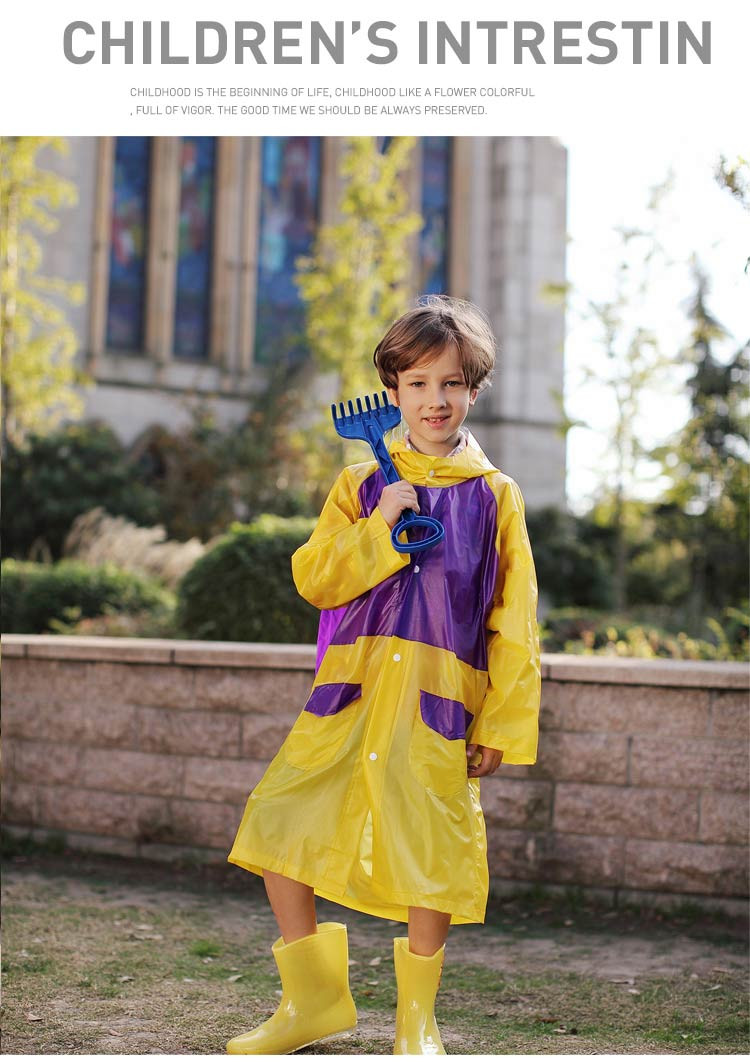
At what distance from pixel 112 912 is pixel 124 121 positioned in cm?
285

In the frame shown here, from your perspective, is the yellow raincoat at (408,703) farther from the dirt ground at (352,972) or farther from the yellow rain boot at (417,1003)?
the dirt ground at (352,972)

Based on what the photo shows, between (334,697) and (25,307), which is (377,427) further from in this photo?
(25,307)

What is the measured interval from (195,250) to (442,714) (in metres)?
19.6

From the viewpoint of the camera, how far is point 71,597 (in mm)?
8195

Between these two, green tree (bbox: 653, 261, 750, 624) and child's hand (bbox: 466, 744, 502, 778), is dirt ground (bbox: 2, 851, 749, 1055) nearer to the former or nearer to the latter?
child's hand (bbox: 466, 744, 502, 778)

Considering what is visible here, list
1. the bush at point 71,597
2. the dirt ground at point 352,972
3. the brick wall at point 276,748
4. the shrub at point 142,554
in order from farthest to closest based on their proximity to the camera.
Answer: the shrub at point 142,554 → the bush at point 71,597 → the brick wall at point 276,748 → the dirt ground at point 352,972

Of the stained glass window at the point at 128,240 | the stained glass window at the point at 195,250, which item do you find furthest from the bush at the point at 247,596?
the stained glass window at the point at 195,250

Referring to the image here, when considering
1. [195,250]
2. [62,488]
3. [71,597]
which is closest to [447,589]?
[71,597]

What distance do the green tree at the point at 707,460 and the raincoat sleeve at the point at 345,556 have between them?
9818 mm

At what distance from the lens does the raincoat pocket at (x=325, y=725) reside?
109 inches

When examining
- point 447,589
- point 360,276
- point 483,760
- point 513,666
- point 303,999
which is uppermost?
point 360,276

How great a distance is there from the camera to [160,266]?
20.5 meters

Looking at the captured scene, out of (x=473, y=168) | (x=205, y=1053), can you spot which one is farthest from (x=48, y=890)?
(x=473, y=168)

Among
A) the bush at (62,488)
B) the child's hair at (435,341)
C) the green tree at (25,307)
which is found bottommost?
the child's hair at (435,341)
